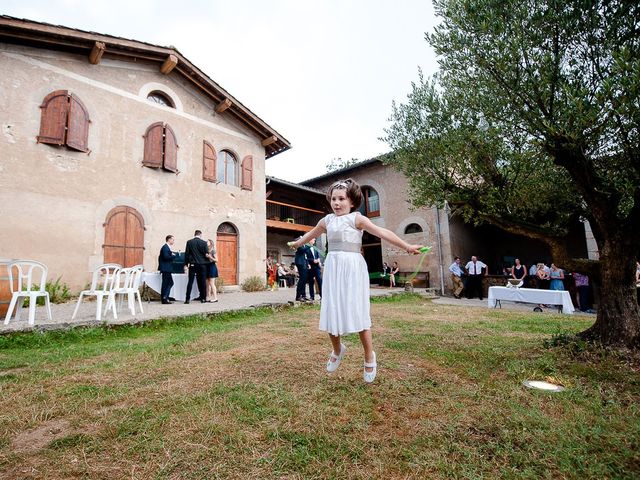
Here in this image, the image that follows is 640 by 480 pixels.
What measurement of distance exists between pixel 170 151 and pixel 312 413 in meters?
10.7

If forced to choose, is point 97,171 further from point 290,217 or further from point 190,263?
point 290,217

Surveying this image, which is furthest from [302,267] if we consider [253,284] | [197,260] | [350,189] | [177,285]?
[350,189]

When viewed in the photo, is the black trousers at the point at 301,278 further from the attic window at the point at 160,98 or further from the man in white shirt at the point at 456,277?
the attic window at the point at 160,98

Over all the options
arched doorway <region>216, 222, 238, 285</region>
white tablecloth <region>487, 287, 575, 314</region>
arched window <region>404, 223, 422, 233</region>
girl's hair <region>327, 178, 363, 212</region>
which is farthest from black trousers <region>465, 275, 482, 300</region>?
girl's hair <region>327, 178, 363, 212</region>

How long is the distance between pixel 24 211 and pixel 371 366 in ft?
30.8

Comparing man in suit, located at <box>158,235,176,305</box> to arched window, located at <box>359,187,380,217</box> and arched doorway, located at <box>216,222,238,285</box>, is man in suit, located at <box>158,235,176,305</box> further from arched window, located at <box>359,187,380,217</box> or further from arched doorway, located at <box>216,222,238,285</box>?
arched window, located at <box>359,187,380,217</box>

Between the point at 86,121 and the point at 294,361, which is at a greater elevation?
the point at 86,121

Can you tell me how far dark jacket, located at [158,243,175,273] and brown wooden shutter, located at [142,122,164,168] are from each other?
3.99m

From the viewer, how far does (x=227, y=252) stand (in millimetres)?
12211

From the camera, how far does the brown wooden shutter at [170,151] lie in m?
10.6

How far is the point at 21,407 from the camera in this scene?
89.4 inches

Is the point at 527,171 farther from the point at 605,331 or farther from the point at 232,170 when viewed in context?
the point at 232,170

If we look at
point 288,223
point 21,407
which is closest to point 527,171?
point 21,407

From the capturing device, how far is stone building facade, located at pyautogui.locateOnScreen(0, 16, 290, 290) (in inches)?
318
